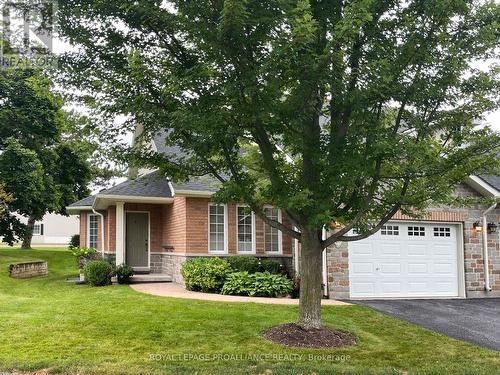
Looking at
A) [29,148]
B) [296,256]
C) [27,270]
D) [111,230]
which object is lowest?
[27,270]

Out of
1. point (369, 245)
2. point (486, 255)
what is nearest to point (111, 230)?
point (369, 245)

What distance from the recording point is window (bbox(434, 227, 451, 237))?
45.8 feet

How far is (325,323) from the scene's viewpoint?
9273 millimetres

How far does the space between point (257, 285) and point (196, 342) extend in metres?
5.32

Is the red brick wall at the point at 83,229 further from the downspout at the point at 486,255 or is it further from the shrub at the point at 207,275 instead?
the downspout at the point at 486,255

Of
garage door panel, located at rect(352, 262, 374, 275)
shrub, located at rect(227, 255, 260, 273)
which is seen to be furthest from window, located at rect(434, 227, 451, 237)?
shrub, located at rect(227, 255, 260, 273)

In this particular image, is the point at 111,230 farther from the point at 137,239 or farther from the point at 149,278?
the point at 149,278

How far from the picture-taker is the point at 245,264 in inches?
544

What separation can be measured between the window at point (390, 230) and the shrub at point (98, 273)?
845cm

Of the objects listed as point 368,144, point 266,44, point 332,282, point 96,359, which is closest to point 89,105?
point 266,44

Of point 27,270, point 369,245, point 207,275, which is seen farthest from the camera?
point 27,270

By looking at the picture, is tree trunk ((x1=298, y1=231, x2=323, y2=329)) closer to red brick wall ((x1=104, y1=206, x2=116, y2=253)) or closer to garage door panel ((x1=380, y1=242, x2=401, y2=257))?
garage door panel ((x1=380, y1=242, x2=401, y2=257))

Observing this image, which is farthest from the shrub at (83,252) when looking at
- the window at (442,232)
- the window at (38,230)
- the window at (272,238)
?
the window at (38,230)

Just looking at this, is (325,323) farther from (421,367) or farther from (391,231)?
(391,231)
